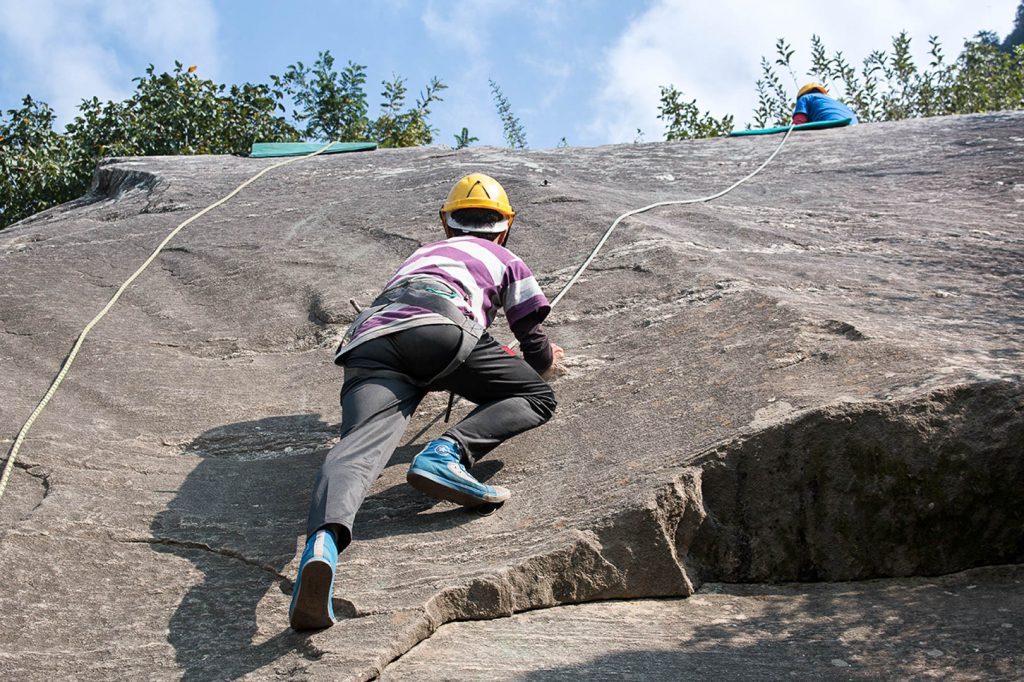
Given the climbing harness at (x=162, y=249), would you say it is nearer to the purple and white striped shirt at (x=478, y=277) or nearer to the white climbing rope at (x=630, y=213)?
the white climbing rope at (x=630, y=213)

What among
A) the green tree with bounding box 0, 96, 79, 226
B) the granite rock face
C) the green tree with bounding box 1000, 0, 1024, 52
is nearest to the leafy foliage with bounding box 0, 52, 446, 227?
the green tree with bounding box 0, 96, 79, 226

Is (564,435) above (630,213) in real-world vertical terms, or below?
below

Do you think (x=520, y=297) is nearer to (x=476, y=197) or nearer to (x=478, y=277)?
(x=478, y=277)

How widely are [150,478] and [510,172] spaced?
151 inches

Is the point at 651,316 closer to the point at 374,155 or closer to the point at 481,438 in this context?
the point at 481,438

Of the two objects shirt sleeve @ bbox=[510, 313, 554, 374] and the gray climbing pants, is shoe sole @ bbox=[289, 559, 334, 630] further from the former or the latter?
shirt sleeve @ bbox=[510, 313, 554, 374]

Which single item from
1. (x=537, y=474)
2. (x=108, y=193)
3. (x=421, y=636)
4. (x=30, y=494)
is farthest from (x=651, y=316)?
(x=108, y=193)

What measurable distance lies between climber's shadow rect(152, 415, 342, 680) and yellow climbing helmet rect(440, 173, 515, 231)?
3.70 ft

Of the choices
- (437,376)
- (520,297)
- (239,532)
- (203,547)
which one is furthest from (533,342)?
(203,547)

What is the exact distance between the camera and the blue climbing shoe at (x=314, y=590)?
2.98 metres

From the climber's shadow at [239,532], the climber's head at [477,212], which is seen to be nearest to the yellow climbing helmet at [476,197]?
the climber's head at [477,212]

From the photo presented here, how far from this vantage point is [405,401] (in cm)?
376

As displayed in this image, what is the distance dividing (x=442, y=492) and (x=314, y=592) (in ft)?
2.49

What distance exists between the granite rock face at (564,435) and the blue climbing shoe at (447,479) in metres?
0.10
